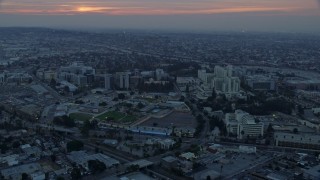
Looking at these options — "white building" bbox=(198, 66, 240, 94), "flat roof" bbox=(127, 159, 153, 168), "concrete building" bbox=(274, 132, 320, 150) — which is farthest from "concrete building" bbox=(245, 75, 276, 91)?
"flat roof" bbox=(127, 159, 153, 168)

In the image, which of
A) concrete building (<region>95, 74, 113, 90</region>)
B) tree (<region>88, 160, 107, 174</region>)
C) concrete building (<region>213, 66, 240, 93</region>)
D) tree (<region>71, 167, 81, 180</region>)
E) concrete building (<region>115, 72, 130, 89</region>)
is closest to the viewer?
tree (<region>71, 167, 81, 180</region>)

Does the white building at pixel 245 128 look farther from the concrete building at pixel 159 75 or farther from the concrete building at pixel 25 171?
the concrete building at pixel 159 75

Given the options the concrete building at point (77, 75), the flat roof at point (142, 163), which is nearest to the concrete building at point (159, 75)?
the concrete building at point (77, 75)

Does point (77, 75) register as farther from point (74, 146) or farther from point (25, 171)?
point (25, 171)

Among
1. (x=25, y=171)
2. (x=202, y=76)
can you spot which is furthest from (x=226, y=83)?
(x=25, y=171)

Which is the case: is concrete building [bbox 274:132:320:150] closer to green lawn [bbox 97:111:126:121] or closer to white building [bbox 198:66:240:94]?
green lawn [bbox 97:111:126:121]

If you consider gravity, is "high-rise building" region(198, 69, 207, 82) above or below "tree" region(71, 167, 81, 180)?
above

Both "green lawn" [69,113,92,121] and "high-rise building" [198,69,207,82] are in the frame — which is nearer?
"green lawn" [69,113,92,121]
